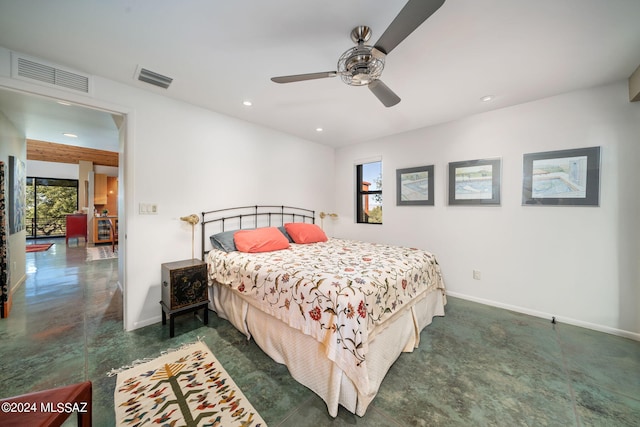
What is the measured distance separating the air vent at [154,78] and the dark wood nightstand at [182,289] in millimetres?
1922

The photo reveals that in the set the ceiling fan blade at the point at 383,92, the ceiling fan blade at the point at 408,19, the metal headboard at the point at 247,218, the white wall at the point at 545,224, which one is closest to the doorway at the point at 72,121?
the metal headboard at the point at 247,218

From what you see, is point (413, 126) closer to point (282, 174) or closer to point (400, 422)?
point (282, 174)

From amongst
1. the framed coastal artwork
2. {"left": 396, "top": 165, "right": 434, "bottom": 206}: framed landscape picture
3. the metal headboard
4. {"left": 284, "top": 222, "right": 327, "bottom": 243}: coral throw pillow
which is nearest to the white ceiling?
{"left": 396, "top": 165, "right": 434, "bottom": 206}: framed landscape picture

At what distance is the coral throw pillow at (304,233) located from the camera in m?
3.35

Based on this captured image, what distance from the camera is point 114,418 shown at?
1399 mm

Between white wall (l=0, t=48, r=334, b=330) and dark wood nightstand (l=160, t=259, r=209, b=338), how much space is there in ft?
0.87

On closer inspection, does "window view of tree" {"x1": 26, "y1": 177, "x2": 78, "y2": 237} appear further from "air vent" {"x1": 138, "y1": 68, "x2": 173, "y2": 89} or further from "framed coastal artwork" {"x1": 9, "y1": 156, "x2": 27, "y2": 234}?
"air vent" {"x1": 138, "y1": 68, "x2": 173, "y2": 89}

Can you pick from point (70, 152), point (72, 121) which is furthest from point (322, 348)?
point (70, 152)

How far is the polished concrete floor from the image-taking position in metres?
1.45

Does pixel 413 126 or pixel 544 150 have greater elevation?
pixel 413 126

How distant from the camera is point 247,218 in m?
3.45

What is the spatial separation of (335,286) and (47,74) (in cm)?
313

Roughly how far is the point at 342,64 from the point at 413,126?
7.62ft

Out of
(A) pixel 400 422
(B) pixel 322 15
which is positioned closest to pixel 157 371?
(A) pixel 400 422
